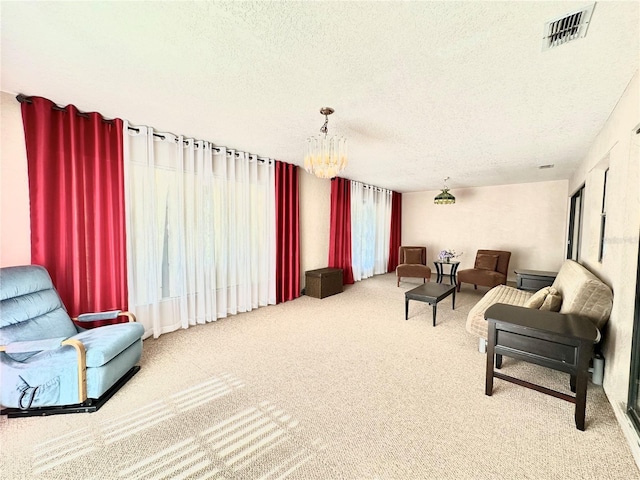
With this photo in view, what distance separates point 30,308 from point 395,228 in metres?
7.34

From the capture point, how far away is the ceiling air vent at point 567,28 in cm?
130

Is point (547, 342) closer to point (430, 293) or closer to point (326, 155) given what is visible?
point (430, 293)

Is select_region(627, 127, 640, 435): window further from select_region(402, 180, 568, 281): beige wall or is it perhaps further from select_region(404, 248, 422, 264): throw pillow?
select_region(402, 180, 568, 281): beige wall

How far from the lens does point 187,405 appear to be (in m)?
1.88

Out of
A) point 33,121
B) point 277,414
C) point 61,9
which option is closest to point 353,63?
point 61,9

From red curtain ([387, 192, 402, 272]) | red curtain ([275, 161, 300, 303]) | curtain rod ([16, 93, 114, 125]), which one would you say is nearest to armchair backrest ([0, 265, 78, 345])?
curtain rod ([16, 93, 114, 125])

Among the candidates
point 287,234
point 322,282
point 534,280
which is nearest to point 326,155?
point 287,234

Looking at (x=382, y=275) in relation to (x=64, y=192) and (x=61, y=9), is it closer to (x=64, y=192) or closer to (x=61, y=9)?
(x=64, y=192)

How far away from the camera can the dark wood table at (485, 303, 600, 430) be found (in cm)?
164

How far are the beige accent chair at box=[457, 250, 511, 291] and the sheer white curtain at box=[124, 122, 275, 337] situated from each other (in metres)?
3.93

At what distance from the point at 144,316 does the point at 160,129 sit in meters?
2.20

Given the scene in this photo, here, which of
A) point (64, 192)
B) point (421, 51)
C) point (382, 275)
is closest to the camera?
point (421, 51)

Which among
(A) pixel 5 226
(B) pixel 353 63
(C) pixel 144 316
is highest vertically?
(B) pixel 353 63

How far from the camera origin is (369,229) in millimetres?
6797
